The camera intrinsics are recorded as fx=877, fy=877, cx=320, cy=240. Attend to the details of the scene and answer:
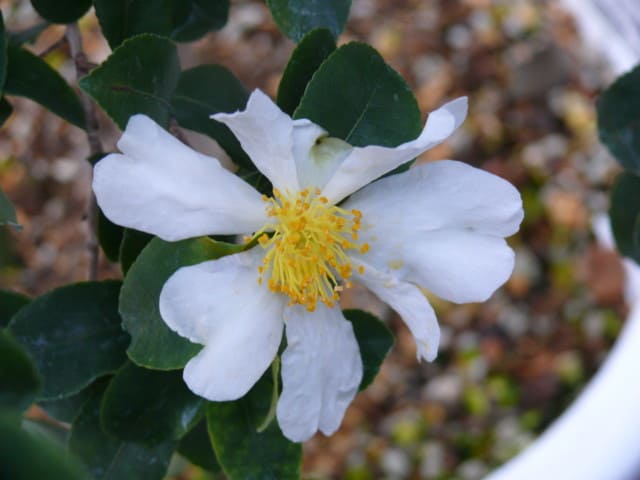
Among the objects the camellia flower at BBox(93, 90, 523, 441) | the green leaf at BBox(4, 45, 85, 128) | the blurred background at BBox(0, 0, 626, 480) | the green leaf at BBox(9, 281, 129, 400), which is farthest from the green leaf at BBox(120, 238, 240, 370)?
the blurred background at BBox(0, 0, 626, 480)

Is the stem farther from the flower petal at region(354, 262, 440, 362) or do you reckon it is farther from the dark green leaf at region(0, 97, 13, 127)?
the flower petal at region(354, 262, 440, 362)

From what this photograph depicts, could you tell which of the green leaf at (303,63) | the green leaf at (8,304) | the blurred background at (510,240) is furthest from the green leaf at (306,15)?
the blurred background at (510,240)

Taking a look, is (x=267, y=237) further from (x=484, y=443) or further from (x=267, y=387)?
(x=484, y=443)

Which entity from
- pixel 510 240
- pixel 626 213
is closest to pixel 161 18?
pixel 626 213

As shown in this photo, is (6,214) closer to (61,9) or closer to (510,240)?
(61,9)

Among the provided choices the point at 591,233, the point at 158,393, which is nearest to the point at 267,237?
the point at 158,393
